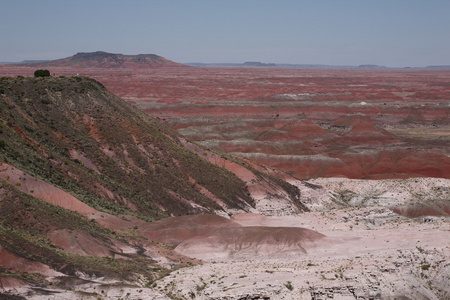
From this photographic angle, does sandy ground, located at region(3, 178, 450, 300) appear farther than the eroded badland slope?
No

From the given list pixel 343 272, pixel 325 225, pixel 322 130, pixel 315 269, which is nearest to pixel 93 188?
pixel 325 225

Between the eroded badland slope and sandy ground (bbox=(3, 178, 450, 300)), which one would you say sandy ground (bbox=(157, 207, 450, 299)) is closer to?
sandy ground (bbox=(3, 178, 450, 300))

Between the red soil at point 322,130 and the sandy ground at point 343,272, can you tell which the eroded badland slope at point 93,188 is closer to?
the sandy ground at point 343,272

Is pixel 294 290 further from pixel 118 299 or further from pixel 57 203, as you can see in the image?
pixel 57 203

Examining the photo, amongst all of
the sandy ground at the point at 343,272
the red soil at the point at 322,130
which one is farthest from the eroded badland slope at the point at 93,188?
the red soil at the point at 322,130

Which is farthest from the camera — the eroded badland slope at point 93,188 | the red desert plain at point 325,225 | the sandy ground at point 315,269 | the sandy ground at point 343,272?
the eroded badland slope at point 93,188

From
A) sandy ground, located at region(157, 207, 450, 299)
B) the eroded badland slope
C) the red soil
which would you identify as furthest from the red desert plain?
the eroded badland slope

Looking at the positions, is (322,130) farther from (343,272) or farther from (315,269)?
(343,272)

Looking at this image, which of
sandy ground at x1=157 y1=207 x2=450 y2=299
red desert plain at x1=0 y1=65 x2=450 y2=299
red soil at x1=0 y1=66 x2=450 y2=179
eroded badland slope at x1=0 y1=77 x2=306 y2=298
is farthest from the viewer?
red soil at x1=0 y1=66 x2=450 y2=179

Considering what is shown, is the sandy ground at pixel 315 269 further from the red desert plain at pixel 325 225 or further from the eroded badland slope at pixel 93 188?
the eroded badland slope at pixel 93 188

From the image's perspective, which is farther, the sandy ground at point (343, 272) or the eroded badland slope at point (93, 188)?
the eroded badland slope at point (93, 188)

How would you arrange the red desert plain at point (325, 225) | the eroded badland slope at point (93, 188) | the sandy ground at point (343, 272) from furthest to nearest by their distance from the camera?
1. the eroded badland slope at point (93, 188)
2. the red desert plain at point (325, 225)
3. the sandy ground at point (343, 272)
